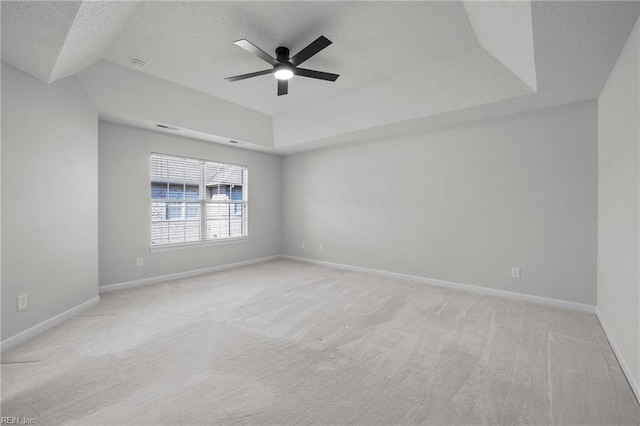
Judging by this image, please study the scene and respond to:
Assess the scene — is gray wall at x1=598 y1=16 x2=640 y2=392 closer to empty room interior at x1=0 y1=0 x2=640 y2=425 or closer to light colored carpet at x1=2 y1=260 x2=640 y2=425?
empty room interior at x1=0 y1=0 x2=640 y2=425

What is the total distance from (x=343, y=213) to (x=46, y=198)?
418 cm

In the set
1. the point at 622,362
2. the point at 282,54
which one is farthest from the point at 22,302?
the point at 622,362

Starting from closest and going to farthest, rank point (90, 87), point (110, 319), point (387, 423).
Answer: point (387, 423)
point (110, 319)
point (90, 87)

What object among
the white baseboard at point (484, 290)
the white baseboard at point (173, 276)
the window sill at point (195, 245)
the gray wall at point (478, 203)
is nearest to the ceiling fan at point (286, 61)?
the gray wall at point (478, 203)

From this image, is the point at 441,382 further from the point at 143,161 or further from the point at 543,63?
the point at 143,161

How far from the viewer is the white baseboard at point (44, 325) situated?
237 cm

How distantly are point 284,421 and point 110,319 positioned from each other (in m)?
2.50

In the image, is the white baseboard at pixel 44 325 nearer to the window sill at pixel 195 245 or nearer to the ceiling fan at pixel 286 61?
the window sill at pixel 195 245

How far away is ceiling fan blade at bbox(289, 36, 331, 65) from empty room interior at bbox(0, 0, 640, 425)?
26 millimetres

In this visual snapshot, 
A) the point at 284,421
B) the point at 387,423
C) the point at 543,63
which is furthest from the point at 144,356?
the point at 543,63

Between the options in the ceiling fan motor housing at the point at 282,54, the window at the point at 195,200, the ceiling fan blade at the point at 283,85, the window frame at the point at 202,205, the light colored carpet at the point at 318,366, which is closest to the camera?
the light colored carpet at the point at 318,366

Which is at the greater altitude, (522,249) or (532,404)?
(522,249)

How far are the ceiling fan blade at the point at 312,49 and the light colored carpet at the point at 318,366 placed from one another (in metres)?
2.65

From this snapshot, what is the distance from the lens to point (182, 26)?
261 centimetres
